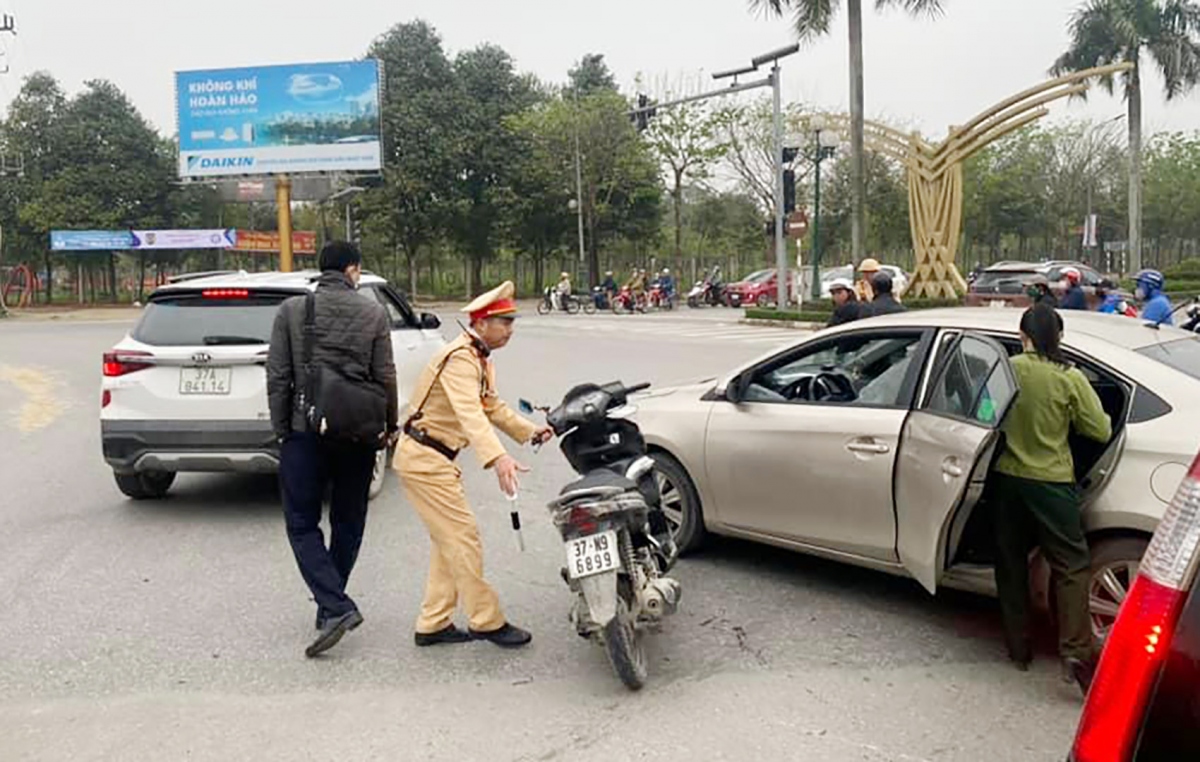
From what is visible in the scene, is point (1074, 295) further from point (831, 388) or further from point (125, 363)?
point (125, 363)

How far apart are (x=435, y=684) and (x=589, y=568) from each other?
848 mm

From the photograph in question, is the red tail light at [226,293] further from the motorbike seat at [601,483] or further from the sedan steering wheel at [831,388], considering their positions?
the sedan steering wheel at [831,388]

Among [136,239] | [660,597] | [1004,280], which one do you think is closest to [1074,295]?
[660,597]

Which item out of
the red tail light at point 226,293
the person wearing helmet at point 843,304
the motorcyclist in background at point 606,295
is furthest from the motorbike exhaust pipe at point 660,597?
the motorcyclist in background at point 606,295

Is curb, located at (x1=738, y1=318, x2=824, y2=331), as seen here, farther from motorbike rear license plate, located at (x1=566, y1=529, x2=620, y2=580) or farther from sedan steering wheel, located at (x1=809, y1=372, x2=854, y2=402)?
motorbike rear license plate, located at (x1=566, y1=529, x2=620, y2=580)

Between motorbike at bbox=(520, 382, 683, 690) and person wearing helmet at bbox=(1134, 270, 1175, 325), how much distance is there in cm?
608

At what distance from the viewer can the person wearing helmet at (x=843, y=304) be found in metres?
8.75

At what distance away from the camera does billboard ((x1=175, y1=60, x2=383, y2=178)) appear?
35.1 metres

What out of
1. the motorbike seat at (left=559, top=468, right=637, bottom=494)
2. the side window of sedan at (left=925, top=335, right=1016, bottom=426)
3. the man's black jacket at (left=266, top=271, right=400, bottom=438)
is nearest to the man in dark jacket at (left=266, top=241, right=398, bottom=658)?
the man's black jacket at (left=266, top=271, right=400, bottom=438)

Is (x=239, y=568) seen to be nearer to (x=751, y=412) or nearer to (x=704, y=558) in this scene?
(x=704, y=558)

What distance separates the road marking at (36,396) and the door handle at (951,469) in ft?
33.7

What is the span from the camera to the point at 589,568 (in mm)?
4016

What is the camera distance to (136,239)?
43.0 metres

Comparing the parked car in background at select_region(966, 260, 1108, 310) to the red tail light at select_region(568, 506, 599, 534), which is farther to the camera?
the parked car in background at select_region(966, 260, 1108, 310)
